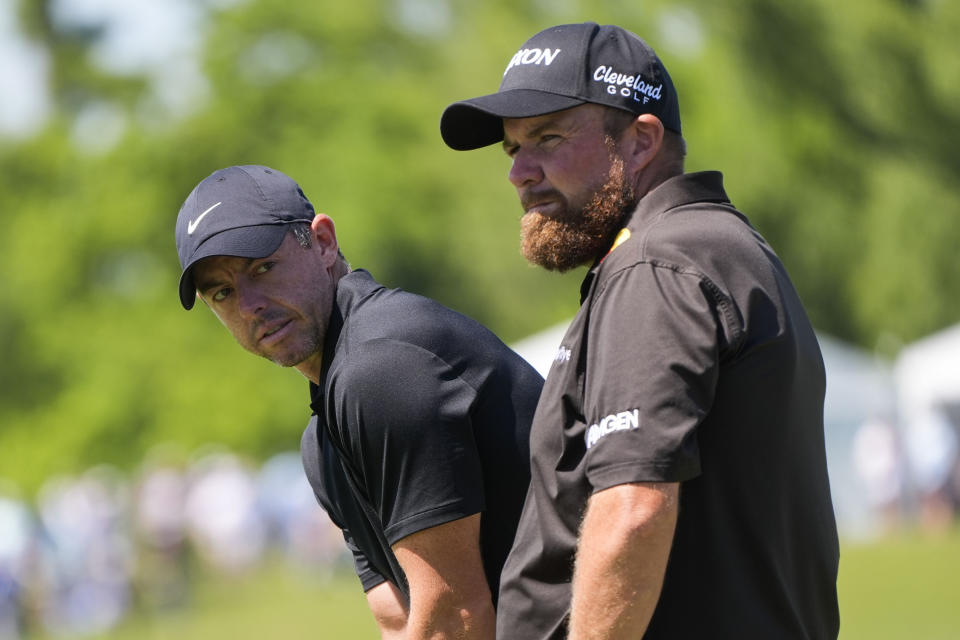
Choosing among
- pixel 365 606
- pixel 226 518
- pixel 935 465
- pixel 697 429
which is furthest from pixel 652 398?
pixel 226 518

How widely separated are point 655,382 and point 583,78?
2.49ft

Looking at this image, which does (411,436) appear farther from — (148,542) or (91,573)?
(148,542)

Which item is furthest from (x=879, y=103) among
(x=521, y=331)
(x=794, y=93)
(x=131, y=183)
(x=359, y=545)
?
(x=131, y=183)

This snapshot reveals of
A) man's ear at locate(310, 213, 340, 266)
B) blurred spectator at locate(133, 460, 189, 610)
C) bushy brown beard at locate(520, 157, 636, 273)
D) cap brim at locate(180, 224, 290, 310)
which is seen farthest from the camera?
blurred spectator at locate(133, 460, 189, 610)

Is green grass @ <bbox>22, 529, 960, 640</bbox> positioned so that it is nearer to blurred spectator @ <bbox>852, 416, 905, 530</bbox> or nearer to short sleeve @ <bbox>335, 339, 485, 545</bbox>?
blurred spectator @ <bbox>852, 416, 905, 530</bbox>

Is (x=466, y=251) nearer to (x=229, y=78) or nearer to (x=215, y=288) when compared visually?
(x=229, y=78)

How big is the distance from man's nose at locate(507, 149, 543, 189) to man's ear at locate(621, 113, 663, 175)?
0.63ft

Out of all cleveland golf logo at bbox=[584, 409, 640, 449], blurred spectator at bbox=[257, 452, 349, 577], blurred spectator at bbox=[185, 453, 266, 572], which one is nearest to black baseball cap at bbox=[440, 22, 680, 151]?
cleveland golf logo at bbox=[584, 409, 640, 449]

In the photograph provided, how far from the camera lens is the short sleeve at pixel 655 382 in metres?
2.79

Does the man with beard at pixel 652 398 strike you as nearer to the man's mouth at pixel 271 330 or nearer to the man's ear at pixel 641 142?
the man's ear at pixel 641 142

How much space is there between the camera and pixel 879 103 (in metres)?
22.8

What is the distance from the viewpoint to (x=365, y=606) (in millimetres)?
17453

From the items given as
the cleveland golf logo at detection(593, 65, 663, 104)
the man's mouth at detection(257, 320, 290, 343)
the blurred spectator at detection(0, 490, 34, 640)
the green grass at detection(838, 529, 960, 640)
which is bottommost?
the green grass at detection(838, 529, 960, 640)

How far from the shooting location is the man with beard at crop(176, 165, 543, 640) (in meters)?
3.46
